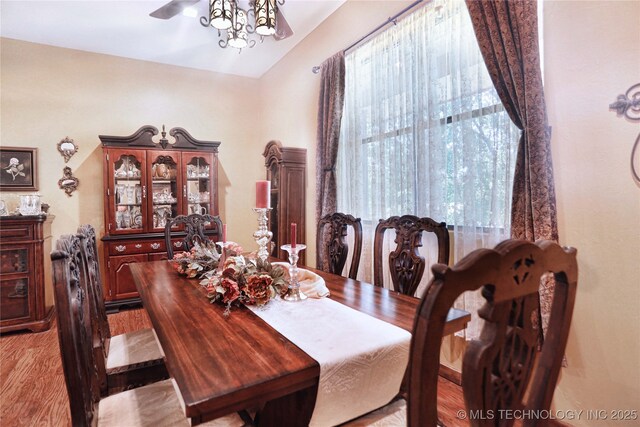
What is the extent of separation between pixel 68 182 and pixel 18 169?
1.41ft

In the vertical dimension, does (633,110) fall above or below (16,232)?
above

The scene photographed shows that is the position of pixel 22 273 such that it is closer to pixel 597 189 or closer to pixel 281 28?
pixel 281 28

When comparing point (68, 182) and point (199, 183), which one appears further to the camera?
point (199, 183)

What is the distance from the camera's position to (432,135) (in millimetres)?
2061

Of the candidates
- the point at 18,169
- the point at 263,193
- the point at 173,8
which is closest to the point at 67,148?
the point at 18,169

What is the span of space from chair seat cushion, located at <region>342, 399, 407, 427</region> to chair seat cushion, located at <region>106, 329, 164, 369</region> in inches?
34.2

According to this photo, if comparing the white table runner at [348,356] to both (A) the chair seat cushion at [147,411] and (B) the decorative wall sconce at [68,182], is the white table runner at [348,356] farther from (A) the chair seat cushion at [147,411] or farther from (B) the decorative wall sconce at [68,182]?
(B) the decorative wall sconce at [68,182]

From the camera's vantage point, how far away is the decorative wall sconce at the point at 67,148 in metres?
3.53

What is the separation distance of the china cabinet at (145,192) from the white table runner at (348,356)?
291 cm

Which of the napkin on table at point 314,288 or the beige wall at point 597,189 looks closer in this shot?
the beige wall at point 597,189

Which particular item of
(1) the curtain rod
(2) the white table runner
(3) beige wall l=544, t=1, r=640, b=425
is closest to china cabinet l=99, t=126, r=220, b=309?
(1) the curtain rod

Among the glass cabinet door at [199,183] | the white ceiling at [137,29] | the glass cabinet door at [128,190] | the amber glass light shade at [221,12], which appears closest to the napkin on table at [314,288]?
the amber glass light shade at [221,12]

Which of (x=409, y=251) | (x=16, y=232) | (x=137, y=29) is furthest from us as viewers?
(x=137, y=29)

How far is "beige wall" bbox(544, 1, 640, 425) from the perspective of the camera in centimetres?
131
